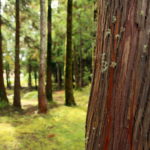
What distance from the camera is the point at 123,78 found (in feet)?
5.00

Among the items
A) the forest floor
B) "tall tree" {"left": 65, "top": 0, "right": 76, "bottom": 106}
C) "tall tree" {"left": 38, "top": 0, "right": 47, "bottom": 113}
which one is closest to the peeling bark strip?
the forest floor

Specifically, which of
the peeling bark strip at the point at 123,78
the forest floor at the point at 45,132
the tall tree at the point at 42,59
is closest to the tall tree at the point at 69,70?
the forest floor at the point at 45,132

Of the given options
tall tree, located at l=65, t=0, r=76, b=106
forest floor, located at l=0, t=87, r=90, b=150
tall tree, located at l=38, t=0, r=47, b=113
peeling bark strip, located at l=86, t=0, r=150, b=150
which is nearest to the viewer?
peeling bark strip, located at l=86, t=0, r=150, b=150

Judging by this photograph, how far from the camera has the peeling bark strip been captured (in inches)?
57.6

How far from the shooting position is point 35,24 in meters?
12.6

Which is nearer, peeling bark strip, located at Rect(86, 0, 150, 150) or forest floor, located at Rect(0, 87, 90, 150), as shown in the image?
peeling bark strip, located at Rect(86, 0, 150, 150)

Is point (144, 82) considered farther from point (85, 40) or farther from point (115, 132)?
point (85, 40)

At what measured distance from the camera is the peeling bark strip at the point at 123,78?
1.46 metres

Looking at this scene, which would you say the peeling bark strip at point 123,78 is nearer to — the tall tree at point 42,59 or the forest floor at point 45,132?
the forest floor at point 45,132

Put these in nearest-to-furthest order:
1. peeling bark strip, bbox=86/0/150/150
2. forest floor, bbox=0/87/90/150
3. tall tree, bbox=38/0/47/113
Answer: peeling bark strip, bbox=86/0/150/150
forest floor, bbox=0/87/90/150
tall tree, bbox=38/0/47/113

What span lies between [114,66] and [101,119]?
463 mm

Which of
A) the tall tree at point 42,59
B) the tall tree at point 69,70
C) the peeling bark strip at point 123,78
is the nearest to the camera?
the peeling bark strip at point 123,78

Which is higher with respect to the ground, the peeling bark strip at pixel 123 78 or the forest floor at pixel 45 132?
the peeling bark strip at pixel 123 78

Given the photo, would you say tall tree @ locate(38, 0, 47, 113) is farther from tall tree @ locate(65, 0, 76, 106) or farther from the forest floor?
tall tree @ locate(65, 0, 76, 106)
